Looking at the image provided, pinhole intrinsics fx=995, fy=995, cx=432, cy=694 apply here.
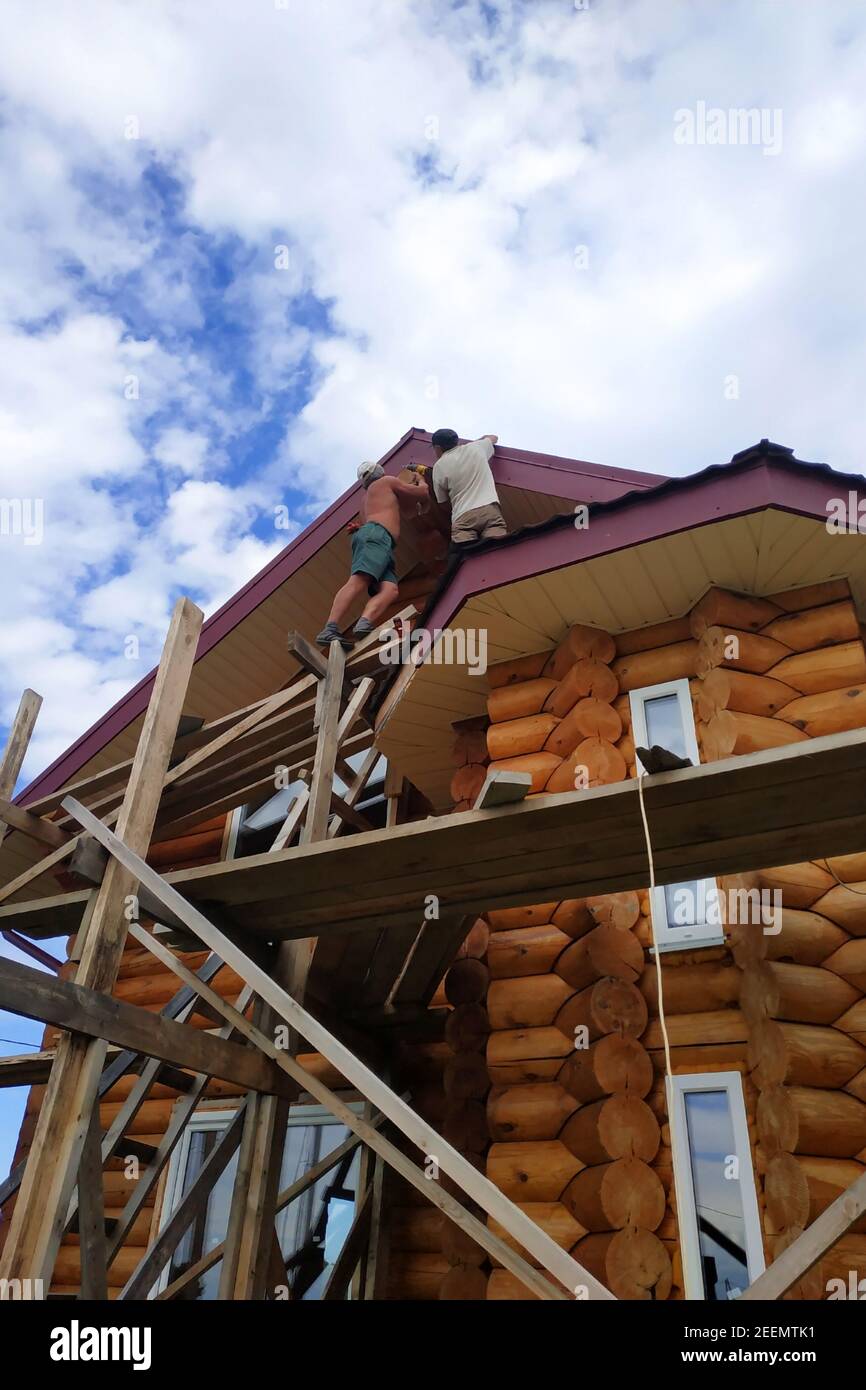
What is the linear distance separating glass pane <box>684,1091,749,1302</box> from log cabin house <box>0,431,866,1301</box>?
13 millimetres

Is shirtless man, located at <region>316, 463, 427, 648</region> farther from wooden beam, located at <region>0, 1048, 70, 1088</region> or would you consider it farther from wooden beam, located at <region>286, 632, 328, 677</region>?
wooden beam, located at <region>0, 1048, 70, 1088</region>

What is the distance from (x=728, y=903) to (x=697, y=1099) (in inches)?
37.4

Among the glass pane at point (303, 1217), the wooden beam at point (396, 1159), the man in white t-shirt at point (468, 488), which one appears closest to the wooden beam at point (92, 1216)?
the wooden beam at point (396, 1159)

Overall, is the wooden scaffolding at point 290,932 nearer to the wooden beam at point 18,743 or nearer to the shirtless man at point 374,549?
the shirtless man at point 374,549

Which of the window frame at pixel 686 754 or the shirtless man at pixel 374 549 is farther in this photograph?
the shirtless man at pixel 374 549

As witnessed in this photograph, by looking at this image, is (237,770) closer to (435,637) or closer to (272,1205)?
(435,637)

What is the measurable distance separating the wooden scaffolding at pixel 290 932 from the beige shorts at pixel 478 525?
1.50 metres

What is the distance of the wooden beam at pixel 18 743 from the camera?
7.47 metres

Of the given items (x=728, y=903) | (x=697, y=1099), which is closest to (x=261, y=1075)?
(x=697, y=1099)

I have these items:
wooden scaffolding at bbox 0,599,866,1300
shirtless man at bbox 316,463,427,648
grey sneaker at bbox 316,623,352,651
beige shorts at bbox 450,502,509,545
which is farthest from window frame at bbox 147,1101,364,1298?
beige shorts at bbox 450,502,509,545

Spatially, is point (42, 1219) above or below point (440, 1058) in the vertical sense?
below

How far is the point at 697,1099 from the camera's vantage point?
4.76 metres

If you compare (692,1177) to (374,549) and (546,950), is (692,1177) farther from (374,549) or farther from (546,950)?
(374,549)

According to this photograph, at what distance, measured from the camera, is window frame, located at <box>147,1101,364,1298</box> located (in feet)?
23.9
